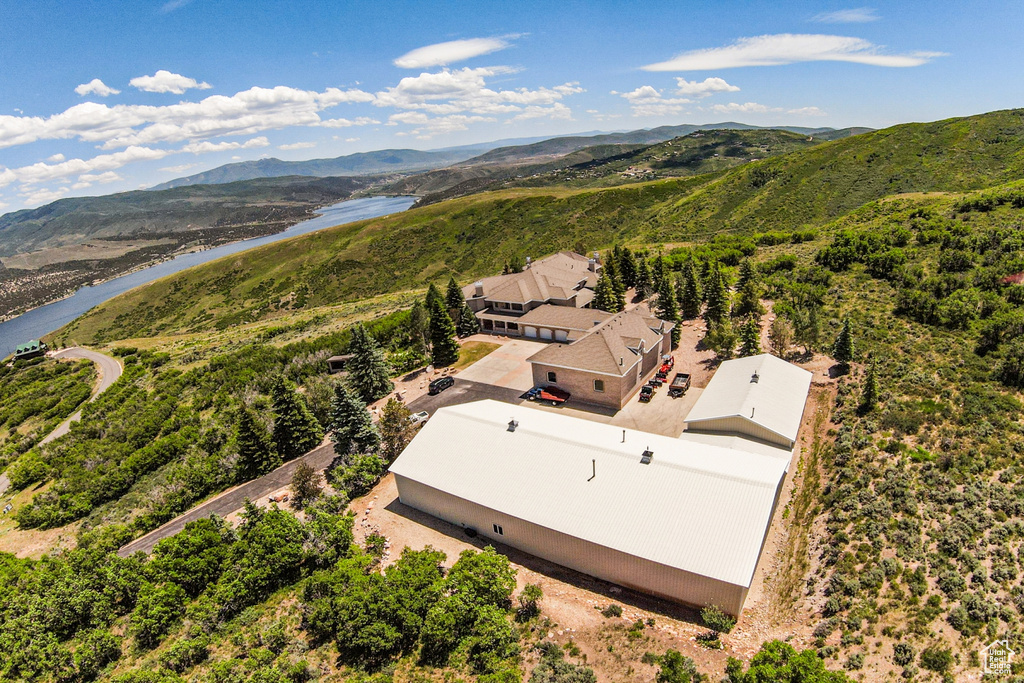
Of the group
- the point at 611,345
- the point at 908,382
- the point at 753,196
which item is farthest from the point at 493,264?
the point at 908,382

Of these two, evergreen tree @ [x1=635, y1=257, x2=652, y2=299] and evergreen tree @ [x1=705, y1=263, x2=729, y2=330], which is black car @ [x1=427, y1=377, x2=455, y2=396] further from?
evergreen tree @ [x1=635, y1=257, x2=652, y2=299]

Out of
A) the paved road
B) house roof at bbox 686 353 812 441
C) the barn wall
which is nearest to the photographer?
the barn wall

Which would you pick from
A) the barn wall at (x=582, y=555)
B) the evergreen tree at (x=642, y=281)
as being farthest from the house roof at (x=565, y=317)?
the barn wall at (x=582, y=555)

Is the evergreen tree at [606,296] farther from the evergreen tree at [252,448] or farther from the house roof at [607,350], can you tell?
the evergreen tree at [252,448]

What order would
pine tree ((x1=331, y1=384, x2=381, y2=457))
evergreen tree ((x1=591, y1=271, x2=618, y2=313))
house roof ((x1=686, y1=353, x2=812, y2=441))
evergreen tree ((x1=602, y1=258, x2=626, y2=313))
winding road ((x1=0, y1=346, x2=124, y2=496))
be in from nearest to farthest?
house roof ((x1=686, y1=353, x2=812, y2=441)) → pine tree ((x1=331, y1=384, x2=381, y2=457)) → winding road ((x1=0, y1=346, x2=124, y2=496)) → evergreen tree ((x1=591, y1=271, x2=618, y2=313)) → evergreen tree ((x1=602, y1=258, x2=626, y2=313))

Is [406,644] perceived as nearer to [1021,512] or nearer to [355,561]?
A: [355,561]

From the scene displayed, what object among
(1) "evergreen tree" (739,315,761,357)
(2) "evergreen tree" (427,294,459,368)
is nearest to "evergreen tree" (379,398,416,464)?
(2) "evergreen tree" (427,294,459,368)
